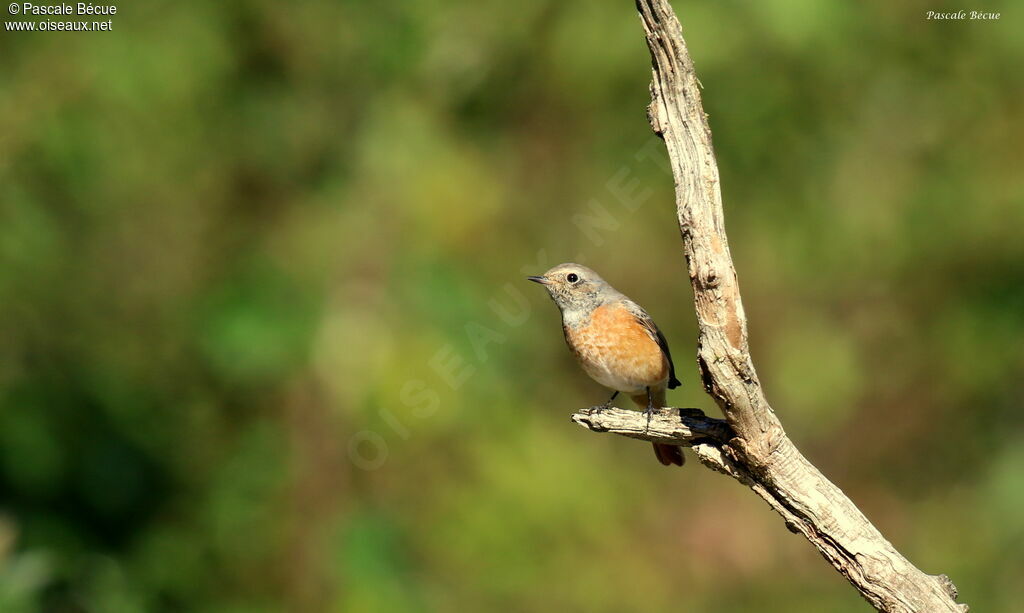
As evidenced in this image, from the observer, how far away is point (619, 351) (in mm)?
5809

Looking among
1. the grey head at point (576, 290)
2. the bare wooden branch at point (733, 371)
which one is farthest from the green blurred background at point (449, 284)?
the bare wooden branch at point (733, 371)

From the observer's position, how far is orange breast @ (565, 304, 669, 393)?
581cm

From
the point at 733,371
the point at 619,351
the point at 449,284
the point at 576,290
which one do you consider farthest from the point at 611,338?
the point at 449,284

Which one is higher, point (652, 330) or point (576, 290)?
point (576, 290)

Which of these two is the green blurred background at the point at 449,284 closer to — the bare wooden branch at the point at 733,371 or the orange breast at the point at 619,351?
the orange breast at the point at 619,351

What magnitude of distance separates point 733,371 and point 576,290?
7.62 feet

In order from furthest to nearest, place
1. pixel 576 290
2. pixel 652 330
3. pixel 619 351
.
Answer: pixel 576 290, pixel 652 330, pixel 619 351

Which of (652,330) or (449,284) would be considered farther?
(449,284)

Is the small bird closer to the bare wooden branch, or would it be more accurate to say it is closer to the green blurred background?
the bare wooden branch

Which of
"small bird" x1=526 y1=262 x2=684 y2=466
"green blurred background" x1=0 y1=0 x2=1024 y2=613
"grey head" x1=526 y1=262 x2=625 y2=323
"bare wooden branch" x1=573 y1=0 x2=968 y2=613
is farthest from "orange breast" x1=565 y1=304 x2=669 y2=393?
"green blurred background" x1=0 y1=0 x2=1024 y2=613

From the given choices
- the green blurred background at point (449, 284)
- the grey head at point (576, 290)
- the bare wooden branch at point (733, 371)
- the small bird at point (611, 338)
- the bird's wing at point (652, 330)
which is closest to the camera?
the bare wooden branch at point (733, 371)

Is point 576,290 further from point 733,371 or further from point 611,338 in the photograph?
point 733,371

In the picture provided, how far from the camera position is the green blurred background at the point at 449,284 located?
794cm

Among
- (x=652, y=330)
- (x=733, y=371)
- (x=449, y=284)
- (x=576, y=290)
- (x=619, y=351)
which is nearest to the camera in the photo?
(x=733, y=371)
